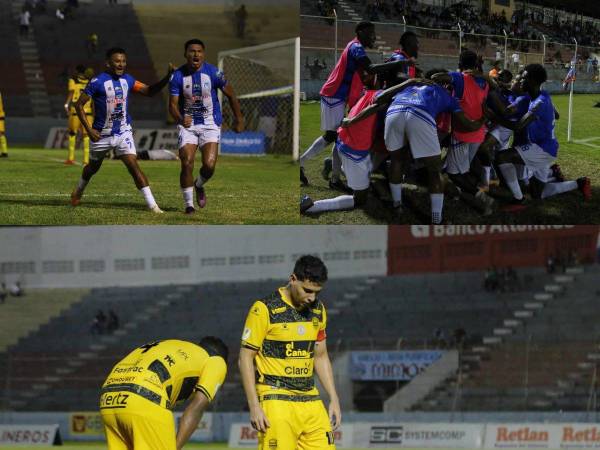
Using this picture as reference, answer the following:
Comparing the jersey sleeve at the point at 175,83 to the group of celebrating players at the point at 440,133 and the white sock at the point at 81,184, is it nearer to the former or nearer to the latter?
the white sock at the point at 81,184

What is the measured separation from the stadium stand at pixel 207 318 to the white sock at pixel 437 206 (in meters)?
13.8

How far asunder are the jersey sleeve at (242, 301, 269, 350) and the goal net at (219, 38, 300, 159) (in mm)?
1215

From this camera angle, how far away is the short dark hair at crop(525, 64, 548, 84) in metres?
6.94

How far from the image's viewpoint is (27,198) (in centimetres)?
834

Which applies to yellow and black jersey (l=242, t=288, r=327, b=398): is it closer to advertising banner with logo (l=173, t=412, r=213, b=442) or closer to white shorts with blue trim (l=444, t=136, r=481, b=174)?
white shorts with blue trim (l=444, t=136, r=481, b=174)

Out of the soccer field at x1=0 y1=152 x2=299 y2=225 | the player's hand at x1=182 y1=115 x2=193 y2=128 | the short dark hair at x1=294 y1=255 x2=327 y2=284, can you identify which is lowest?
the short dark hair at x1=294 y1=255 x2=327 y2=284

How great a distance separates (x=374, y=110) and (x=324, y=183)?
28.2 inches

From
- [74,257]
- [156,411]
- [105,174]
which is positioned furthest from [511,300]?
[156,411]

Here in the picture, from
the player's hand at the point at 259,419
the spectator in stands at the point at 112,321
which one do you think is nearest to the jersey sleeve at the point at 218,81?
the player's hand at the point at 259,419

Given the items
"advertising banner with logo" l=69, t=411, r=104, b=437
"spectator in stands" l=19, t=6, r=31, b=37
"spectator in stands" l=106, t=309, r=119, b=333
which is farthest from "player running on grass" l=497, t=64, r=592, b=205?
"spectator in stands" l=19, t=6, r=31, b=37

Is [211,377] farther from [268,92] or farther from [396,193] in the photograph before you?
[268,92]

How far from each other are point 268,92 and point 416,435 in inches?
294

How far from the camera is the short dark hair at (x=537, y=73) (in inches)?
273

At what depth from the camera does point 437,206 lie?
7277mm
